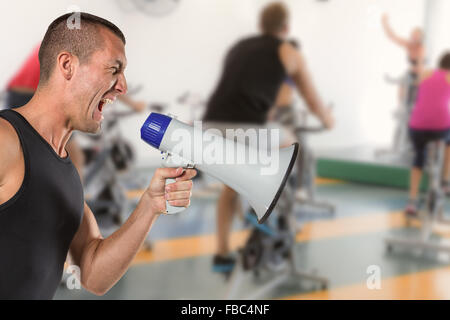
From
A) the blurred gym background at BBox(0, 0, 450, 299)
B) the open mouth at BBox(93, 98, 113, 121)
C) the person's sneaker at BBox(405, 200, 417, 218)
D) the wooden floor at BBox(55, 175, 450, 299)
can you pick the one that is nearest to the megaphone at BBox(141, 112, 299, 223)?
the open mouth at BBox(93, 98, 113, 121)

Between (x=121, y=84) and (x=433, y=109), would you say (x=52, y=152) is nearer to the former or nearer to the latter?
(x=121, y=84)

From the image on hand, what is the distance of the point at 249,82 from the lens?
6.80 ft

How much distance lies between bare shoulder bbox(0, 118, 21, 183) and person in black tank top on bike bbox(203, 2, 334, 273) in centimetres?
139

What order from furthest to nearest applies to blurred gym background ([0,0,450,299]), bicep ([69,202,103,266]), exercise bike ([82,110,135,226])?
1. exercise bike ([82,110,135,226])
2. blurred gym background ([0,0,450,299])
3. bicep ([69,202,103,266])

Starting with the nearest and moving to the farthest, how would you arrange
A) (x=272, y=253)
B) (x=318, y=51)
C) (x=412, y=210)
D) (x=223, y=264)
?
(x=272, y=253) < (x=223, y=264) < (x=412, y=210) < (x=318, y=51)

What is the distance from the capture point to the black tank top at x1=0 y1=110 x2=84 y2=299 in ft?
2.25

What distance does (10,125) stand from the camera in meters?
0.68

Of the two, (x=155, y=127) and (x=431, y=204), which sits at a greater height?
(x=155, y=127)

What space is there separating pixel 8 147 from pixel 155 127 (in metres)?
0.21

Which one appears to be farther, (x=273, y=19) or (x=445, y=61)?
(x=445, y=61)

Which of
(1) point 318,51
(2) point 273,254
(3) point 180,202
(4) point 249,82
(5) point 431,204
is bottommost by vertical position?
(2) point 273,254

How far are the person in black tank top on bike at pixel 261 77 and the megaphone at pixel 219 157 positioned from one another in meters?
1.28

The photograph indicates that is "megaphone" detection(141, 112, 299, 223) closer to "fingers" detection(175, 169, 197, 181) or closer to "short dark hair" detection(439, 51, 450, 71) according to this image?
"fingers" detection(175, 169, 197, 181)

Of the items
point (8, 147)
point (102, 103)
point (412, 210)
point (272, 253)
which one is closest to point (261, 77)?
point (272, 253)
